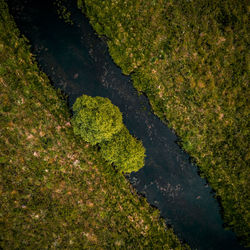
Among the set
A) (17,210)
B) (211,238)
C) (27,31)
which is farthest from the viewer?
(211,238)

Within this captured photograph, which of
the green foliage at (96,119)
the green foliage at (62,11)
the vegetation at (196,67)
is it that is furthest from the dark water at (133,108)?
the green foliage at (96,119)

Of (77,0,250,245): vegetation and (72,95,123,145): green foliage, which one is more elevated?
(77,0,250,245): vegetation

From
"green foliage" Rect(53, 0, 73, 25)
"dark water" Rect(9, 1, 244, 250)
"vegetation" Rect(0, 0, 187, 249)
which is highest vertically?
"green foliage" Rect(53, 0, 73, 25)

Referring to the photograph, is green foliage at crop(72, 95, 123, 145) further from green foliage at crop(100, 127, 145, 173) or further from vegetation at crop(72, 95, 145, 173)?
green foliage at crop(100, 127, 145, 173)

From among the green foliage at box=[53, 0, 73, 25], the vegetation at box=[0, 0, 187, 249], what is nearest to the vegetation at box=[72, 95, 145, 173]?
the vegetation at box=[0, 0, 187, 249]

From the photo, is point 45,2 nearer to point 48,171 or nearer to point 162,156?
point 48,171

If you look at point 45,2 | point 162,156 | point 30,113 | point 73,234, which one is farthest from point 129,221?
point 45,2
